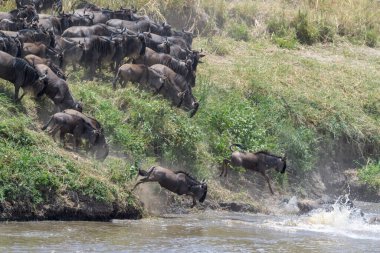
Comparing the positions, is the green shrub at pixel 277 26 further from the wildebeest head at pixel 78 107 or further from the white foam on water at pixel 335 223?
the wildebeest head at pixel 78 107

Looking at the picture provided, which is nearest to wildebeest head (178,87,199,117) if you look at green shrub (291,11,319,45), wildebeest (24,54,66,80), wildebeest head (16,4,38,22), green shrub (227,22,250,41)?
wildebeest (24,54,66,80)

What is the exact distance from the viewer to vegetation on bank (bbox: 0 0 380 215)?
1258 cm

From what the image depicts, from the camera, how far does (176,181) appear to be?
44.1 feet

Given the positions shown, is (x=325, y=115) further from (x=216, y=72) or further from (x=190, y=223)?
(x=190, y=223)

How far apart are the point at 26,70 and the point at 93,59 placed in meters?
3.03

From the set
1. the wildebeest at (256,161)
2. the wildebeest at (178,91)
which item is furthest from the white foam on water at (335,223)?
the wildebeest at (178,91)

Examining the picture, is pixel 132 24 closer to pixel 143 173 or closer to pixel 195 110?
pixel 195 110

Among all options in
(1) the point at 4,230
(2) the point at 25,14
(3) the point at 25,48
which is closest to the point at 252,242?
(1) the point at 4,230

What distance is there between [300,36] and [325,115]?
646cm

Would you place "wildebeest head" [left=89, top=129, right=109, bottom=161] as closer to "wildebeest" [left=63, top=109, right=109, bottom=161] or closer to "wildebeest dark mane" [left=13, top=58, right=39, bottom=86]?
"wildebeest" [left=63, top=109, right=109, bottom=161]

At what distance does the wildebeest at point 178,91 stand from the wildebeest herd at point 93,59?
0.02 m

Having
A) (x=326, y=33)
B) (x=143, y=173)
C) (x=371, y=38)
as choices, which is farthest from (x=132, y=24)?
(x=371, y=38)

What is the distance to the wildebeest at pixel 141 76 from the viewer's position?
16.6 metres

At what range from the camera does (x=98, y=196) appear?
1233 centimetres
